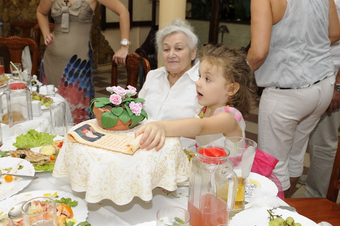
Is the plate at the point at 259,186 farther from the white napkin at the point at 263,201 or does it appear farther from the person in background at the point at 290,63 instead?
the person in background at the point at 290,63

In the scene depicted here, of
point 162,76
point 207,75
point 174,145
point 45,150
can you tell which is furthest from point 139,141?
point 162,76

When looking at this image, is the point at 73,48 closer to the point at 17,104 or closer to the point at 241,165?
the point at 17,104

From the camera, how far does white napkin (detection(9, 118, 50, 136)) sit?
1.66 m

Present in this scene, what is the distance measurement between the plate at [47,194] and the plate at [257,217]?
1.52 feet

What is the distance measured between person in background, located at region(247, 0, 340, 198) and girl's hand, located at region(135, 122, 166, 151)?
1.09 metres

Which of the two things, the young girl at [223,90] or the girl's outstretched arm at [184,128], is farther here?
the young girl at [223,90]

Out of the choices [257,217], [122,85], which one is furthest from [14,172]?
[122,85]

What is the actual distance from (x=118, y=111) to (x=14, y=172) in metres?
0.49

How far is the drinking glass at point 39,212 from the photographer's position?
2.71ft

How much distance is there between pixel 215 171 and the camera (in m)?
0.90

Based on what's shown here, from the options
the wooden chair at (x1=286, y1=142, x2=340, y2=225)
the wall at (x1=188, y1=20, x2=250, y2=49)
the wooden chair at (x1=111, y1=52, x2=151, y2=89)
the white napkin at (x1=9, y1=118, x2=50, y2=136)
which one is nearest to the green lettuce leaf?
the white napkin at (x1=9, y1=118, x2=50, y2=136)

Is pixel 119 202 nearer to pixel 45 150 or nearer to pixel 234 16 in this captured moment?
pixel 45 150

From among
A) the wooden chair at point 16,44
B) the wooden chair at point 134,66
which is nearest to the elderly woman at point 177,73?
the wooden chair at point 134,66

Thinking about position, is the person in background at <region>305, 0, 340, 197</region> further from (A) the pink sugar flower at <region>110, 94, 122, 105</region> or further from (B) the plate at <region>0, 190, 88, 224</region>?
(B) the plate at <region>0, 190, 88, 224</region>
